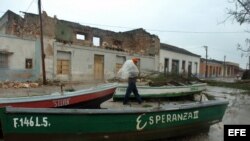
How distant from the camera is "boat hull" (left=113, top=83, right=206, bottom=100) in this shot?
1263 cm

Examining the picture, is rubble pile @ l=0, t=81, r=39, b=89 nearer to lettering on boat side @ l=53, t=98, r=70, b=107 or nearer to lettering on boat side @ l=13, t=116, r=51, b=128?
lettering on boat side @ l=53, t=98, r=70, b=107

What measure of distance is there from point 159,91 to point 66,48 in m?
15.5

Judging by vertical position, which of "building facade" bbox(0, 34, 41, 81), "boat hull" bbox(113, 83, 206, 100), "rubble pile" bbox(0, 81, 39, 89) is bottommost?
"rubble pile" bbox(0, 81, 39, 89)

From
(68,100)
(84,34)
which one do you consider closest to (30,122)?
(68,100)

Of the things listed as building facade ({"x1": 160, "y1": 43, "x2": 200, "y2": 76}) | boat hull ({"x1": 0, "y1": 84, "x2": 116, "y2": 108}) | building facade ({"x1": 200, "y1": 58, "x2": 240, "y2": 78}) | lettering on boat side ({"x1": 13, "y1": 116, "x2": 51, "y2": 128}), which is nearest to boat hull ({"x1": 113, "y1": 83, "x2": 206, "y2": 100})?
boat hull ({"x1": 0, "y1": 84, "x2": 116, "y2": 108})

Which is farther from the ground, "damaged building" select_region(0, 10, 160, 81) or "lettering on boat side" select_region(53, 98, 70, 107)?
"damaged building" select_region(0, 10, 160, 81)

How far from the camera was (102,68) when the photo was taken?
30750mm

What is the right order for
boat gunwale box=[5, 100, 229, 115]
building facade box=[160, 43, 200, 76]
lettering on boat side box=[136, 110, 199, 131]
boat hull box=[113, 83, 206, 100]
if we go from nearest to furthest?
boat gunwale box=[5, 100, 229, 115] → lettering on boat side box=[136, 110, 199, 131] → boat hull box=[113, 83, 206, 100] → building facade box=[160, 43, 200, 76]

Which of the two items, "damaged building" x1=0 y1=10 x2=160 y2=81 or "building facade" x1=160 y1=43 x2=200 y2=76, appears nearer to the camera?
"damaged building" x1=0 y1=10 x2=160 y2=81

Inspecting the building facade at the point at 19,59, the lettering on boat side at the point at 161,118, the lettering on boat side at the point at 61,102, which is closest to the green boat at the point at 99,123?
the lettering on boat side at the point at 161,118

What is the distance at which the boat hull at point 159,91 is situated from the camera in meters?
12.6

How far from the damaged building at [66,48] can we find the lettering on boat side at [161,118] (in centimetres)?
1773

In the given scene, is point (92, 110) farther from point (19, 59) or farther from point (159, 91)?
point (19, 59)

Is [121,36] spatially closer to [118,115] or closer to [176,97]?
[176,97]
